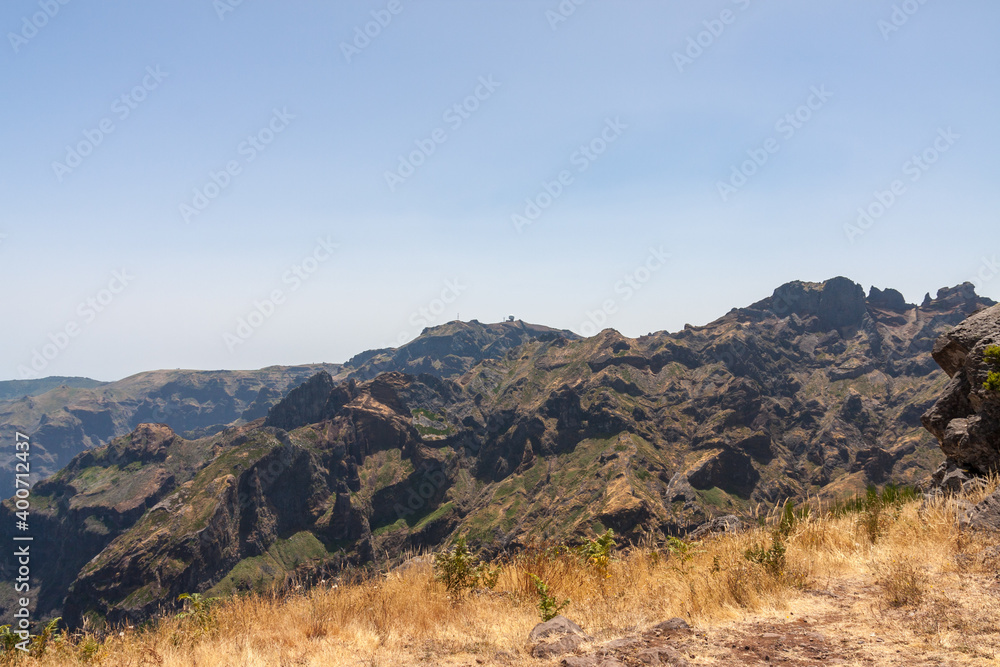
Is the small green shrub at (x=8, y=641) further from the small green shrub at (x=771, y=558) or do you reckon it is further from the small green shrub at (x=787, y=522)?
→ the small green shrub at (x=787, y=522)

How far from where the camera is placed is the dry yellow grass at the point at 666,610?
738cm

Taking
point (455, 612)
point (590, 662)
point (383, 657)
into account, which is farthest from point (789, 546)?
point (383, 657)

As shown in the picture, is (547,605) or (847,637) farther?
(547,605)

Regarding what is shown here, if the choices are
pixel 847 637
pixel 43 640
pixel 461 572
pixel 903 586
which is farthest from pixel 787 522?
pixel 43 640

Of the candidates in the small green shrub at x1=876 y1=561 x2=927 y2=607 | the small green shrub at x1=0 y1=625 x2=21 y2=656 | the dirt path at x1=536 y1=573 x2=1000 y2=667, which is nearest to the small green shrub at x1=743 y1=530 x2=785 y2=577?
the dirt path at x1=536 y1=573 x2=1000 y2=667

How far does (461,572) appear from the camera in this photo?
1145 cm

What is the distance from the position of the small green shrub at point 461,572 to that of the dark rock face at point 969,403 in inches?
457

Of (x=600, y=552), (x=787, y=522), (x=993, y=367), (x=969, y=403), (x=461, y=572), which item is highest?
(x=993, y=367)

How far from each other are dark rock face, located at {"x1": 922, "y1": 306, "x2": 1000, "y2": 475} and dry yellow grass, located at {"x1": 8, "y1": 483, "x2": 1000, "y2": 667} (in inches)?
89.9

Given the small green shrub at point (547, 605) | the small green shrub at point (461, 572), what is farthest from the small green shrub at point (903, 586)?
the small green shrub at point (461, 572)

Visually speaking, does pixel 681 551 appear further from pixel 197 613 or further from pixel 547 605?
pixel 197 613

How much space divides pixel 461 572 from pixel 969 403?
14050 mm

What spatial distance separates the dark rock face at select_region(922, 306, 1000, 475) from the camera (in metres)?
12.3

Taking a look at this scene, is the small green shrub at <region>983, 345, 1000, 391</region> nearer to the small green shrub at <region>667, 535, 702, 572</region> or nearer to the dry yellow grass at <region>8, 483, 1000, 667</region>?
the dry yellow grass at <region>8, 483, 1000, 667</region>
